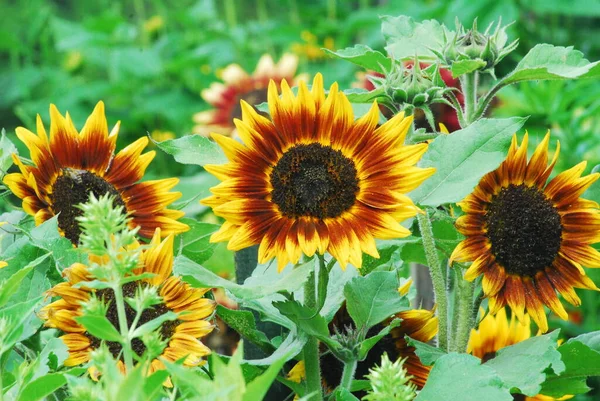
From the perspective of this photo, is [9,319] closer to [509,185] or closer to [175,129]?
[509,185]

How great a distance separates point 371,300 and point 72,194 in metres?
0.26

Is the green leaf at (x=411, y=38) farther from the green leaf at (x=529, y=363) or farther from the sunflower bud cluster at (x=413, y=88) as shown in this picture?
the green leaf at (x=529, y=363)

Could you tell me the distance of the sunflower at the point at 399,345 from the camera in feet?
2.52

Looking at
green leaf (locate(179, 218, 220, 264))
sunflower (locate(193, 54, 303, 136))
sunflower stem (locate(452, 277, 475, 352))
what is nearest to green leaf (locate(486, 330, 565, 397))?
sunflower stem (locate(452, 277, 475, 352))

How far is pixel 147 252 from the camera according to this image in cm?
67

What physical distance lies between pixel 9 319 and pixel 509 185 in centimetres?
37

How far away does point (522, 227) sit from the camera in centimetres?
74

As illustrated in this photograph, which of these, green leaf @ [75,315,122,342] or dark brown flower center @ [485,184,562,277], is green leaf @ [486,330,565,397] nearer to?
dark brown flower center @ [485,184,562,277]

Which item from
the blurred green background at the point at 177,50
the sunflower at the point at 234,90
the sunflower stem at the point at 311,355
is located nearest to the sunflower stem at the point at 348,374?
the sunflower stem at the point at 311,355

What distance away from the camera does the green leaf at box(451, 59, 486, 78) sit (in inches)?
27.3

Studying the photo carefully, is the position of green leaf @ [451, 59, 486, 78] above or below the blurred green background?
below

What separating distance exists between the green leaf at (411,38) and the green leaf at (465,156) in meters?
0.08

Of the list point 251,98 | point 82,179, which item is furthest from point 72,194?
point 251,98

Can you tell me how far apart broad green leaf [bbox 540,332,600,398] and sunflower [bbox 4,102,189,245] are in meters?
0.29
